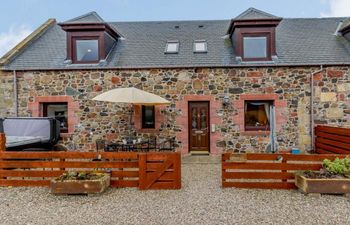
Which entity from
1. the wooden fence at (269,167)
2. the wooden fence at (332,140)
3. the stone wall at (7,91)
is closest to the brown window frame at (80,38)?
the stone wall at (7,91)

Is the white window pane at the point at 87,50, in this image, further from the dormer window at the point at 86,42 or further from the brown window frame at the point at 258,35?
the brown window frame at the point at 258,35

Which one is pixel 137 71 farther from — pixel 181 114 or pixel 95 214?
pixel 95 214

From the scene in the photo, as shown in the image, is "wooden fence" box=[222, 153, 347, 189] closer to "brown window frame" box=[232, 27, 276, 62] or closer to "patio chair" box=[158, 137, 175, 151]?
"patio chair" box=[158, 137, 175, 151]

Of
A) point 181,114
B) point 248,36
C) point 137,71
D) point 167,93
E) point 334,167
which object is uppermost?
point 248,36

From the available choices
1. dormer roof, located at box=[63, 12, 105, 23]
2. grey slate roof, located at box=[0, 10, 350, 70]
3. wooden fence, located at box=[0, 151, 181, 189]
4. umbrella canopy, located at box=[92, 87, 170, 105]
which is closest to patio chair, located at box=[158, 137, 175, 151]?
umbrella canopy, located at box=[92, 87, 170, 105]

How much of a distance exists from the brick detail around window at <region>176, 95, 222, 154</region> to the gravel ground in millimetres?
4584

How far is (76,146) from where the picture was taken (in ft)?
36.8

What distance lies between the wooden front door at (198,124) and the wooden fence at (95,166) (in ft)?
16.5

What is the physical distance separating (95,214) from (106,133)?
257 inches

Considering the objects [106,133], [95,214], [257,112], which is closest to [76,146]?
[106,133]

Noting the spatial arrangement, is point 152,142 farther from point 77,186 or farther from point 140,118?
point 77,186

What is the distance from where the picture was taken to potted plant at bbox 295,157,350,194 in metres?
5.64

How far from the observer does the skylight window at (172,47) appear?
1208 centimetres

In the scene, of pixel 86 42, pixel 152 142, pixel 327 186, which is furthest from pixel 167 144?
pixel 327 186
